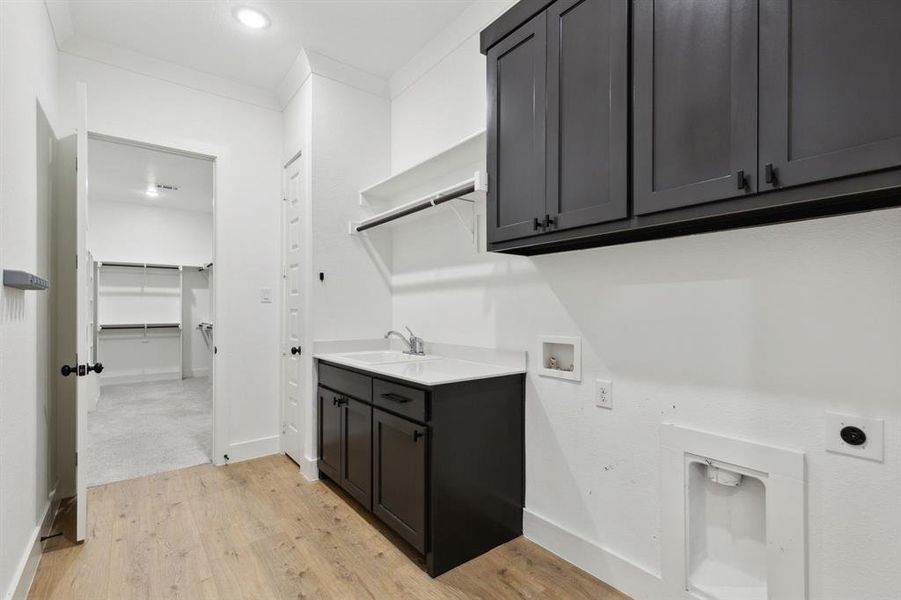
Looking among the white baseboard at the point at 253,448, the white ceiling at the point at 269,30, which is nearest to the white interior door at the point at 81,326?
the white ceiling at the point at 269,30

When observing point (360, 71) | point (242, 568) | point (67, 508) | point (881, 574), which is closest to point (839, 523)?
point (881, 574)

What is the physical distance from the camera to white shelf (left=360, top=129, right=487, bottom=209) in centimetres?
250

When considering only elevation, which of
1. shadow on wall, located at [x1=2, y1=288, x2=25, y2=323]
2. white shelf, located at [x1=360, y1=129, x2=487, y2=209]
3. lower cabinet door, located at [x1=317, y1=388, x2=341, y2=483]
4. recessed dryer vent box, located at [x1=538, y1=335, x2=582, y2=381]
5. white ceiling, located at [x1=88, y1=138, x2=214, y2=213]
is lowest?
lower cabinet door, located at [x1=317, y1=388, x2=341, y2=483]

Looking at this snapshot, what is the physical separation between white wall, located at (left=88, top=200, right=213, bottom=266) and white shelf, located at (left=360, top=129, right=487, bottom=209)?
4.86 metres

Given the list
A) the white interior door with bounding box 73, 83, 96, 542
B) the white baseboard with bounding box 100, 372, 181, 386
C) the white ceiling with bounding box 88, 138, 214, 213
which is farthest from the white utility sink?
the white baseboard with bounding box 100, 372, 181, 386

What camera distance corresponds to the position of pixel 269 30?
9.28 ft

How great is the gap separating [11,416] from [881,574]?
9.79 feet

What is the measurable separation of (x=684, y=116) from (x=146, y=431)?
5.00 meters

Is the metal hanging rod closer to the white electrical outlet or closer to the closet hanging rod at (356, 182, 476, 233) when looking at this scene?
the closet hanging rod at (356, 182, 476, 233)

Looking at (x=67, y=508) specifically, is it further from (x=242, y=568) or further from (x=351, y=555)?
(x=351, y=555)

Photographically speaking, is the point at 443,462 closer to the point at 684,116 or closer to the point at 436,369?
the point at 436,369

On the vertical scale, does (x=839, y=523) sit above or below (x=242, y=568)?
above

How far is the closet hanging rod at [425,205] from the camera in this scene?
2.27 metres

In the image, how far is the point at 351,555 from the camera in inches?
83.2
